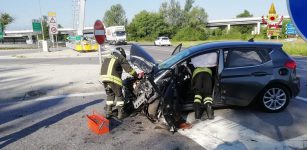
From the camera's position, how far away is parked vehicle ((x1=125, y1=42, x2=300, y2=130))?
5691 mm

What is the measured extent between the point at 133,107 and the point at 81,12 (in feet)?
117

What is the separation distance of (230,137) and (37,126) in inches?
140

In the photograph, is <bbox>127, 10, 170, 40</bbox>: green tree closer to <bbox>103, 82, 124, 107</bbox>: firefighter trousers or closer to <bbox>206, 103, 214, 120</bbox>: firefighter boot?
<bbox>103, 82, 124, 107</bbox>: firefighter trousers

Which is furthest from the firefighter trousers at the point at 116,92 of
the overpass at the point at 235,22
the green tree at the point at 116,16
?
the green tree at the point at 116,16

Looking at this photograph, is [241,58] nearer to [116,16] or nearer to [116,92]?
[116,92]

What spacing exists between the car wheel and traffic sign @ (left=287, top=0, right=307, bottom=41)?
12.3ft

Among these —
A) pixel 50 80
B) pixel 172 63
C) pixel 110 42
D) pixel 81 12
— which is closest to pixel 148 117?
pixel 172 63

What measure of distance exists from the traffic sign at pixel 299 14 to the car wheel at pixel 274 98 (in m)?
3.74

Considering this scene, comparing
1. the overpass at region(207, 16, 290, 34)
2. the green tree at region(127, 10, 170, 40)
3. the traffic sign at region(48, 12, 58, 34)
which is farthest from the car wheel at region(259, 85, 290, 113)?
the overpass at region(207, 16, 290, 34)

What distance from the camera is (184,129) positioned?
5.33 meters

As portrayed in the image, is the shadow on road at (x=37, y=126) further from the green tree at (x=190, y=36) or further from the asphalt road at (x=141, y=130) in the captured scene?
the green tree at (x=190, y=36)

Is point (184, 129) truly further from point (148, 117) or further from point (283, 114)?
point (283, 114)

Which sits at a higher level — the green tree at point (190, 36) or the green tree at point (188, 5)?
the green tree at point (188, 5)

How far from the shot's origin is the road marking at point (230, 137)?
14.9 ft
